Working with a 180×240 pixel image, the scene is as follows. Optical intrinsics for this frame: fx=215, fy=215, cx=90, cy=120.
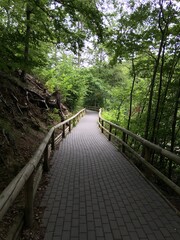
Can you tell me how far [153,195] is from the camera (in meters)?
4.26

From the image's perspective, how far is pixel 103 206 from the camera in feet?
12.1

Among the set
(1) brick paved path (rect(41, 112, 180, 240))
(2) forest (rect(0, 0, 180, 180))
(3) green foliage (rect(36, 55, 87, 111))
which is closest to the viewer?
(1) brick paved path (rect(41, 112, 180, 240))

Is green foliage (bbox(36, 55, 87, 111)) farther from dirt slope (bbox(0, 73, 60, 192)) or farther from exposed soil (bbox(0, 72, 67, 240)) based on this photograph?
exposed soil (bbox(0, 72, 67, 240))

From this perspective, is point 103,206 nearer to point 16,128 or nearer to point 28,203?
point 28,203

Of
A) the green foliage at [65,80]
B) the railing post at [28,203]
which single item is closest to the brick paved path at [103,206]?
the railing post at [28,203]

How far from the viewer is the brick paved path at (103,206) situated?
9.71 ft

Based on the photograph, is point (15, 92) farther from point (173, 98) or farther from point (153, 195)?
point (153, 195)

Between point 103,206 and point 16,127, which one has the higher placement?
point 16,127

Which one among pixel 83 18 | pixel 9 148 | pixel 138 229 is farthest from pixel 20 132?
pixel 138 229

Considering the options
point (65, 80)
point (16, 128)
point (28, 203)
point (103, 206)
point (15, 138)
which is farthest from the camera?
point (65, 80)

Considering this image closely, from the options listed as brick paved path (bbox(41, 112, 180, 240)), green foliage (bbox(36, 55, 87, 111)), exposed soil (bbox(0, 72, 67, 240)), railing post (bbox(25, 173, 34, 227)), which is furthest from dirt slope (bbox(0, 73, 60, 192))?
green foliage (bbox(36, 55, 87, 111))

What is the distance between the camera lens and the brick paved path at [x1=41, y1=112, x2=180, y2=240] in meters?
2.96

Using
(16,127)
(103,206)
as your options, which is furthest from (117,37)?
(103,206)

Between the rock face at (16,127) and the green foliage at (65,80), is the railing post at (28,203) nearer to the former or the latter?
the rock face at (16,127)
